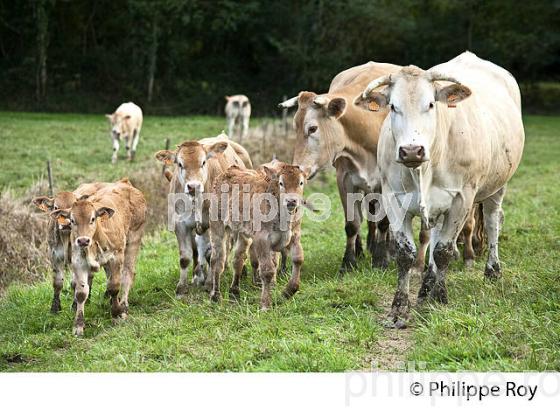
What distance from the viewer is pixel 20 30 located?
3969 cm

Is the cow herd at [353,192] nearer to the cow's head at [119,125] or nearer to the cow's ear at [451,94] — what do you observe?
the cow's ear at [451,94]

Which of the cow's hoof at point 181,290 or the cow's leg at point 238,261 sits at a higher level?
the cow's leg at point 238,261

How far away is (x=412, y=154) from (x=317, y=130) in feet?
10.0

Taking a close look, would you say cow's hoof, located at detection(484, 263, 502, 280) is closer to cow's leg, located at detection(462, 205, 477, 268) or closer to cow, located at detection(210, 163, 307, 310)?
cow's leg, located at detection(462, 205, 477, 268)

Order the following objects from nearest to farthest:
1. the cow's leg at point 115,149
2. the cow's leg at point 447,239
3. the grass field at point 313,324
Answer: the grass field at point 313,324, the cow's leg at point 447,239, the cow's leg at point 115,149

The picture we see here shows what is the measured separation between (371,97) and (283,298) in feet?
7.45

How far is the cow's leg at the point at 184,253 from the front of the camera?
9219mm

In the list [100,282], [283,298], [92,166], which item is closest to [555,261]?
[283,298]

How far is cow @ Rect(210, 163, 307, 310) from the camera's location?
26.6 feet

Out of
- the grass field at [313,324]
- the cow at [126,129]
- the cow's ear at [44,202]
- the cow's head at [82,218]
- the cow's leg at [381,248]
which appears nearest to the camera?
the grass field at [313,324]

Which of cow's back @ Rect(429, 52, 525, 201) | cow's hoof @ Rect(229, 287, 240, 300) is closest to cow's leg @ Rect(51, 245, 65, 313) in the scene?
cow's hoof @ Rect(229, 287, 240, 300)

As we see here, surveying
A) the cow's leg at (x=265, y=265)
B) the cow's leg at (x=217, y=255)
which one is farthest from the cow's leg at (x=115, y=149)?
the cow's leg at (x=265, y=265)

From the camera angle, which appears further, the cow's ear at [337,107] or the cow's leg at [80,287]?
A: the cow's ear at [337,107]
